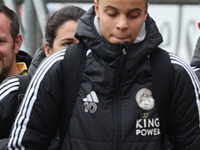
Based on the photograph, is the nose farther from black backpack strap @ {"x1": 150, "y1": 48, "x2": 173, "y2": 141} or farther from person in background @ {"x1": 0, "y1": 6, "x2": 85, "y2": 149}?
person in background @ {"x1": 0, "y1": 6, "x2": 85, "y2": 149}

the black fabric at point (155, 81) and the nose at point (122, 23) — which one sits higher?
the nose at point (122, 23)

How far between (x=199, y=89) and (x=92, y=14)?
63cm

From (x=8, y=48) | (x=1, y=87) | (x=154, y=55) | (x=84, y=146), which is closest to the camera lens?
(x=84, y=146)

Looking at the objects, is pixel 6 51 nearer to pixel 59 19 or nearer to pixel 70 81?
pixel 59 19

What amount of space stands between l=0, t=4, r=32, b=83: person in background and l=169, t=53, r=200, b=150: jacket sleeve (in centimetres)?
123

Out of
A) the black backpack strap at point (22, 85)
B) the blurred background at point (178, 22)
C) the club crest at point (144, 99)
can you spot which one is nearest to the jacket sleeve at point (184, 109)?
the club crest at point (144, 99)

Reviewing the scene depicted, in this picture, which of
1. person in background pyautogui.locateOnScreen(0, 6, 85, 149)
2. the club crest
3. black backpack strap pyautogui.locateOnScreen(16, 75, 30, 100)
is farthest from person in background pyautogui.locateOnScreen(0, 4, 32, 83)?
the club crest

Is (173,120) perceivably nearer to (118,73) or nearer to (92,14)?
(118,73)

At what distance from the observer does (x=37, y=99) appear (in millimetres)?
1906

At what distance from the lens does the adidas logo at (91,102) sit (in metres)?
1.86

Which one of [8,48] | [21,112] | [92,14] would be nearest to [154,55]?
[92,14]

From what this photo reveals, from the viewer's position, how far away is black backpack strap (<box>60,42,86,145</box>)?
1.88m

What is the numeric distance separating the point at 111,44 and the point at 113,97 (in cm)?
24

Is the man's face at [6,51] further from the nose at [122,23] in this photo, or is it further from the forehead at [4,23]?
the nose at [122,23]
